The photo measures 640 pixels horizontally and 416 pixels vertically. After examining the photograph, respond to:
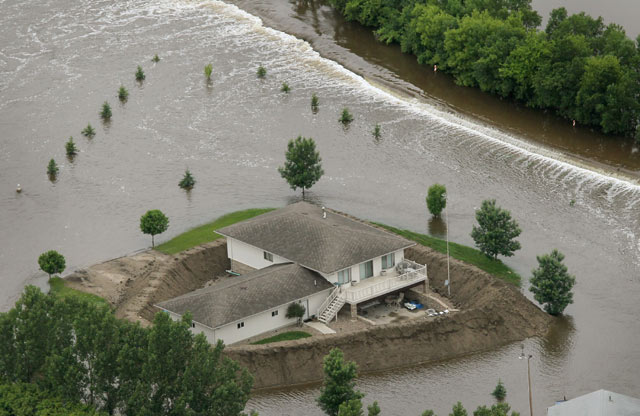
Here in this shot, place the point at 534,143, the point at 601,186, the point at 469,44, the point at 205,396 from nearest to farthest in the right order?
the point at 205,396 < the point at 601,186 < the point at 534,143 < the point at 469,44

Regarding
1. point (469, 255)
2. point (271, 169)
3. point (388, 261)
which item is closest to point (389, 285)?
point (388, 261)

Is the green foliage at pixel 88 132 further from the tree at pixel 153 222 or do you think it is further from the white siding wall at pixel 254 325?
the white siding wall at pixel 254 325

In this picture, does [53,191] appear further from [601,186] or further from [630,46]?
[630,46]

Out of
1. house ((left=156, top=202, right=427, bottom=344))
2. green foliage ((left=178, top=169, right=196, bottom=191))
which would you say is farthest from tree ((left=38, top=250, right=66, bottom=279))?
green foliage ((left=178, top=169, right=196, bottom=191))

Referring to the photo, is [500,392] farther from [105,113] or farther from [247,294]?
[105,113]

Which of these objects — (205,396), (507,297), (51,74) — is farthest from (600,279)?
(51,74)

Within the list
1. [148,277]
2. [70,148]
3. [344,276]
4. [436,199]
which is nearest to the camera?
[344,276]

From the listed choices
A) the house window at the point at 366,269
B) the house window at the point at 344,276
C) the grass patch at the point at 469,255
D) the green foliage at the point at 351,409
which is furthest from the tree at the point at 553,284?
the green foliage at the point at 351,409
